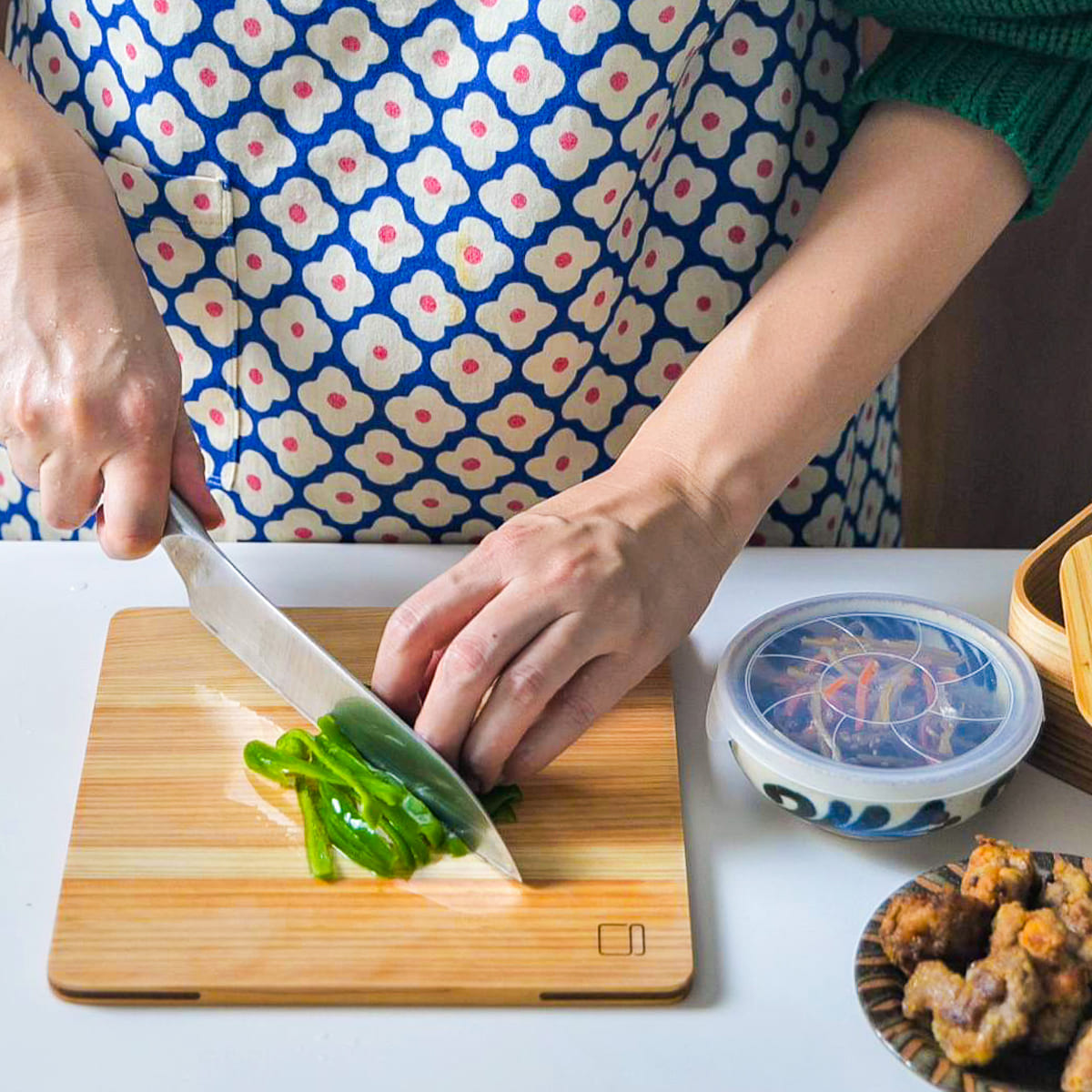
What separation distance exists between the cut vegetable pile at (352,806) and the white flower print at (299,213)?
38 cm

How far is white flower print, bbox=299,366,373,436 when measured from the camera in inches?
42.9

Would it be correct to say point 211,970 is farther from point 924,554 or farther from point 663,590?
Result: point 924,554

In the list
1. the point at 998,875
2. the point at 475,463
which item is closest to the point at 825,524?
the point at 475,463

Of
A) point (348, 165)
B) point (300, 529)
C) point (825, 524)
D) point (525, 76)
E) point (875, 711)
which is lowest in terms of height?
point (300, 529)

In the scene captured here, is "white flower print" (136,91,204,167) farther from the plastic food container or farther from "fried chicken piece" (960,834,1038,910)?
"fried chicken piece" (960,834,1038,910)

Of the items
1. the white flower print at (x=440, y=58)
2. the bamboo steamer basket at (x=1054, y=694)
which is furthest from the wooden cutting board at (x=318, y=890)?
the white flower print at (x=440, y=58)

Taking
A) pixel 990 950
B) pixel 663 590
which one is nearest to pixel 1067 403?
pixel 663 590

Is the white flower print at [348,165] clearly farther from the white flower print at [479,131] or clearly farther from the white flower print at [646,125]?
the white flower print at [646,125]

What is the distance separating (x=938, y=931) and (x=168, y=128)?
75 centimetres

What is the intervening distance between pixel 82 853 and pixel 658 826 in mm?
337

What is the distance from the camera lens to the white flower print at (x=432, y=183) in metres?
1.00

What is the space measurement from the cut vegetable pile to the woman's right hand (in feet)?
0.52

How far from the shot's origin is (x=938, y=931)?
2.33ft

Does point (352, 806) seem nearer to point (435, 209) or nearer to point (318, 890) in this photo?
point (318, 890)
